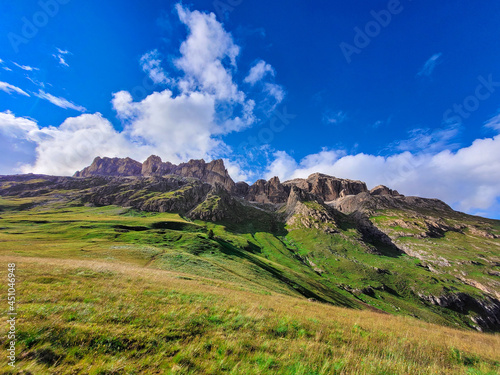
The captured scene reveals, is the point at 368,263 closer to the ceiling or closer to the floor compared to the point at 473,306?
closer to the ceiling

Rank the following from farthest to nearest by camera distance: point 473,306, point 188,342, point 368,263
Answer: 1. point 368,263
2. point 473,306
3. point 188,342

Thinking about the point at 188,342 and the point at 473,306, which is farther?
the point at 473,306

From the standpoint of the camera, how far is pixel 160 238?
8044 cm

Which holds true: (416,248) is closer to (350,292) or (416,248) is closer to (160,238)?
(350,292)

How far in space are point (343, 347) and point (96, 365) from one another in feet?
30.8

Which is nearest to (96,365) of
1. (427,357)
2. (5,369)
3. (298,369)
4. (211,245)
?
(5,369)

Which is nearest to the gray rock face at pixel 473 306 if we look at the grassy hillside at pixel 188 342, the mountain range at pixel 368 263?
the mountain range at pixel 368 263

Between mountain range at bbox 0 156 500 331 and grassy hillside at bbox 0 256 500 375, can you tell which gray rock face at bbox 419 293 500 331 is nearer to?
mountain range at bbox 0 156 500 331

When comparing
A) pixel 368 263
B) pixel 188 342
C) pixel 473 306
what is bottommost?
pixel 473 306

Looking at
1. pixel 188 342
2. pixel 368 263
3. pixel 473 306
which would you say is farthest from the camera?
pixel 368 263

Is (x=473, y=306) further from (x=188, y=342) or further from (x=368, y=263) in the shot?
(x=188, y=342)

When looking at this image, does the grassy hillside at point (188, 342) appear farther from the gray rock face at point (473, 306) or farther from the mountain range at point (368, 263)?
the gray rock face at point (473, 306)

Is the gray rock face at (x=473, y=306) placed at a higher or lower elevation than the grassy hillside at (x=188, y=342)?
lower

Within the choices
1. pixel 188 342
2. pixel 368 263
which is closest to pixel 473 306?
pixel 368 263
